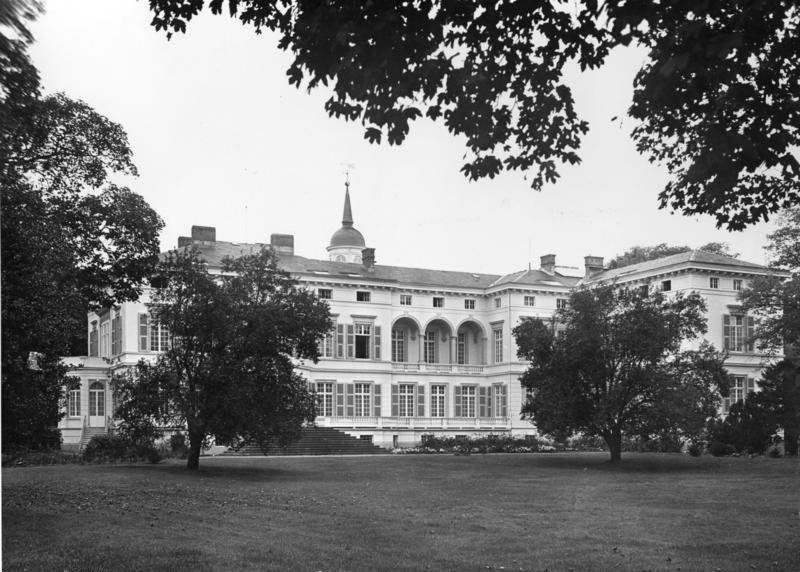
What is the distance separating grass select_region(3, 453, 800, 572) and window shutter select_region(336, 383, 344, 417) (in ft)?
57.7

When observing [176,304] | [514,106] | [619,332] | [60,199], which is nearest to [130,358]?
[176,304]

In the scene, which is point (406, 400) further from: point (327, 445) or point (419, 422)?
point (327, 445)

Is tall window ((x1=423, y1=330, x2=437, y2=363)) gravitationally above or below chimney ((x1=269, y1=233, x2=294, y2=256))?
below

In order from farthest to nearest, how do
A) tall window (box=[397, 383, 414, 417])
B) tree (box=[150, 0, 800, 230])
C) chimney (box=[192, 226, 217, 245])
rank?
1. tall window (box=[397, 383, 414, 417])
2. chimney (box=[192, 226, 217, 245])
3. tree (box=[150, 0, 800, 230])

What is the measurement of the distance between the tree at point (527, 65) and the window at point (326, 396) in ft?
106

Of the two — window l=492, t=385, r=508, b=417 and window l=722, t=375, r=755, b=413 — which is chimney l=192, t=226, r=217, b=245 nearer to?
window l=492, t=385, r=508, b=417

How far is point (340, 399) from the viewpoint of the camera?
127ft

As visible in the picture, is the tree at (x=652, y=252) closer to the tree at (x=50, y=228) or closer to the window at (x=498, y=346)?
the window at (x=498, y=346)

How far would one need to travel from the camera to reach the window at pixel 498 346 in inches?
1642

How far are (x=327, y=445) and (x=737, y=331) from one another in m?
15.4

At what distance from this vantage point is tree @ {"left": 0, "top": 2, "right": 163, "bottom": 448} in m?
5.88

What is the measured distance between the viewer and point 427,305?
41.5 metres

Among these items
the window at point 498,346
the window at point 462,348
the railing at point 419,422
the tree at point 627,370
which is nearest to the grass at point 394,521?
the tree at point 627,370

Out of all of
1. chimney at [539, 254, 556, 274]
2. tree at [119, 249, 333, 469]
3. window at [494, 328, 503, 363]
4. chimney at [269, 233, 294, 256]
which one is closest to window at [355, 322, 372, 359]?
chimney at [269, 233, 294, 256]
